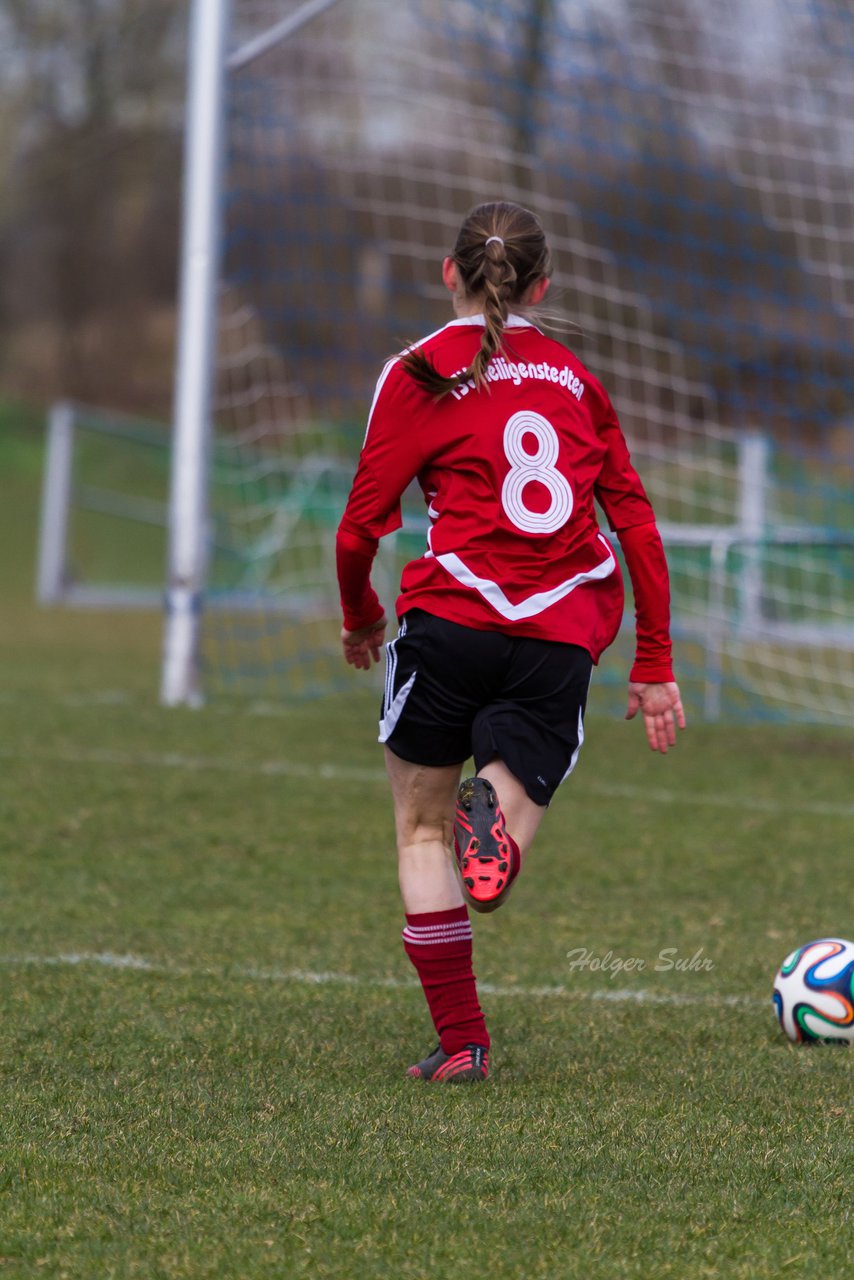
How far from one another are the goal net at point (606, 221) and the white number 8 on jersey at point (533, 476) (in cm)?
505

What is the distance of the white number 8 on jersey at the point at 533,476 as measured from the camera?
3.27 metres

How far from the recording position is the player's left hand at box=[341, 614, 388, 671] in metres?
3.52

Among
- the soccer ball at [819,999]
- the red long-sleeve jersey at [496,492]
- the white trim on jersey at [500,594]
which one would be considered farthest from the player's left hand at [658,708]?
the soccer ball at [819,999]

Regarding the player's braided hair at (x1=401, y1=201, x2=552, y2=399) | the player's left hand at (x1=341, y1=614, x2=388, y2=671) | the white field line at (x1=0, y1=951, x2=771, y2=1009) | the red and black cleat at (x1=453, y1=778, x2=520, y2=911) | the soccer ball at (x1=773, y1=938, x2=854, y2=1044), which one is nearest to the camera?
the red and black cleat at (x1=453, y1=778, x2=520, y2=911)

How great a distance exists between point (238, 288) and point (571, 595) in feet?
25.8

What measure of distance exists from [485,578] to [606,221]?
696 centimetres

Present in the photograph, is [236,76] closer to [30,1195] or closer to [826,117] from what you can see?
[826,117]

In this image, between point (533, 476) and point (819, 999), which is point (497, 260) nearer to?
point (533, 476)

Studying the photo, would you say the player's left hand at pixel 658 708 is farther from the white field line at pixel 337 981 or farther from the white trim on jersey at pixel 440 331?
the white field line at pixel 337 981

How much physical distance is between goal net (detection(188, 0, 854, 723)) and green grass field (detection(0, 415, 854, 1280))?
264 cm

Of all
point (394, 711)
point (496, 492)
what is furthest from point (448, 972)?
point (496, 492)

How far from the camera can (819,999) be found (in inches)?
144

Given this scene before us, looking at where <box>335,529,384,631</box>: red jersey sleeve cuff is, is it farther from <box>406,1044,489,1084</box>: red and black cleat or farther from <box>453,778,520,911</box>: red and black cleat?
<box>406,1044,489,1084</box>: red and black cleat

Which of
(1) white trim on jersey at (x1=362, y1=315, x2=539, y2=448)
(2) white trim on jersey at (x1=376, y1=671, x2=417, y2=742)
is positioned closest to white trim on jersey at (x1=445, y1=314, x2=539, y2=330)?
(1) white trim on jersey at (x1=362, y1=315, x2=539, y2=448)
